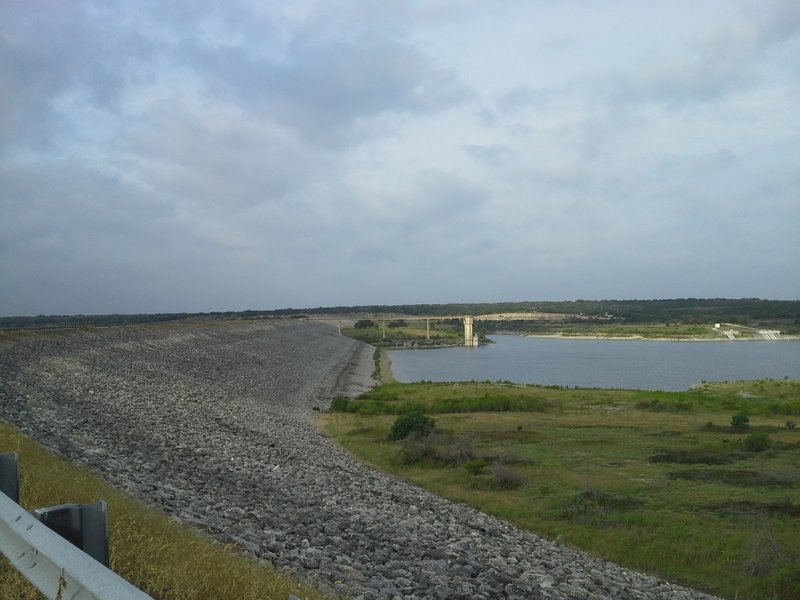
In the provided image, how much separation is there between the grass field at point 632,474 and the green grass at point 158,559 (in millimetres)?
9117

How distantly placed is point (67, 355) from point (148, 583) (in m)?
25.2

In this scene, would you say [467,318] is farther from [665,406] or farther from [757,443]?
[757,443]

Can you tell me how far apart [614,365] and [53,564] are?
85.7 metres

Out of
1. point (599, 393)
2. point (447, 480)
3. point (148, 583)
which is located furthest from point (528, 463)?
point (599, 393)

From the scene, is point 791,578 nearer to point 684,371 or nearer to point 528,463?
point 528,463

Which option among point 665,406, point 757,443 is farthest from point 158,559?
point 665,406

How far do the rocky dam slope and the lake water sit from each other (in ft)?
150

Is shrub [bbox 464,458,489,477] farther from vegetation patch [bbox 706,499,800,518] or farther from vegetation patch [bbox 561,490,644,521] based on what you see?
vegetation patch [bbox 706,499,800,518]

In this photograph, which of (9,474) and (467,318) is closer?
(9,474)

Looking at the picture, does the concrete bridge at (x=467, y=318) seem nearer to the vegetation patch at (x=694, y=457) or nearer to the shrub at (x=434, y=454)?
the shrub at (x=434, y=454)

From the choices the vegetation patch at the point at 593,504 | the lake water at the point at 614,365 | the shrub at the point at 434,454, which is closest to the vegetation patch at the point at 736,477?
the vegetation patch at the point at 593,504

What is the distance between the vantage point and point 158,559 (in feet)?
17.6

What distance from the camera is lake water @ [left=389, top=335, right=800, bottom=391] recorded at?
225 ft

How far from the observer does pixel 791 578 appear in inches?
456
